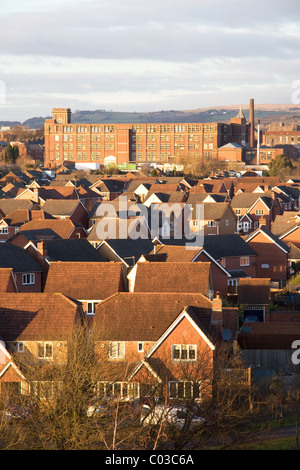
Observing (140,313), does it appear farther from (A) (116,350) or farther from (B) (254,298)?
(B) (254,298)

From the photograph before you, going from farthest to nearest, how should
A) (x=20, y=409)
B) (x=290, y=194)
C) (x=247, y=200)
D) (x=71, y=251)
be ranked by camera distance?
(x=290, y=194) < (x=247, y=200) < (x=71, y=251) < (x=20, y=409)

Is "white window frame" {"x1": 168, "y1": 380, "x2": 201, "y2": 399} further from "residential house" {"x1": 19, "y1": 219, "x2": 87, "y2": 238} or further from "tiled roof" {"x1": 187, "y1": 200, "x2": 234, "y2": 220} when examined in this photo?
"tiled roof" {"x1": 187, "y1": 200, "x2": 234, "y2": 220}

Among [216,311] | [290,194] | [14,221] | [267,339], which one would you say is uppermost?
[216,311]

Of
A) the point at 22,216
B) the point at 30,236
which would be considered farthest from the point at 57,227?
the point at 22,216

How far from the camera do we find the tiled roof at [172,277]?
2746 centimetres

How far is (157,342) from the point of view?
2170 centimetres

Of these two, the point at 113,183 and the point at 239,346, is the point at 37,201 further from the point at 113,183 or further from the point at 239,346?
the point at 239,346

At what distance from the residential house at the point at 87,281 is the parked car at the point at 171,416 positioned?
852cm

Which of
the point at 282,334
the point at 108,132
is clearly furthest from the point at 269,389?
the point at 108,132

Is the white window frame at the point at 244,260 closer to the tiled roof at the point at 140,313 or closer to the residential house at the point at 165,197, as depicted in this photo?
the tiled roof at the point at 140,313

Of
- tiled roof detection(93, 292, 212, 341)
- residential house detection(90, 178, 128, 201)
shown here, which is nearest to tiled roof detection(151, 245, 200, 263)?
tiled roof detection(93, 292, 212, 341)

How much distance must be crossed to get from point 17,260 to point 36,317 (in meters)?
9.30

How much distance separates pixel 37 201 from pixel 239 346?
1685 inches

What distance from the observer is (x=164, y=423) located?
59.6ft
